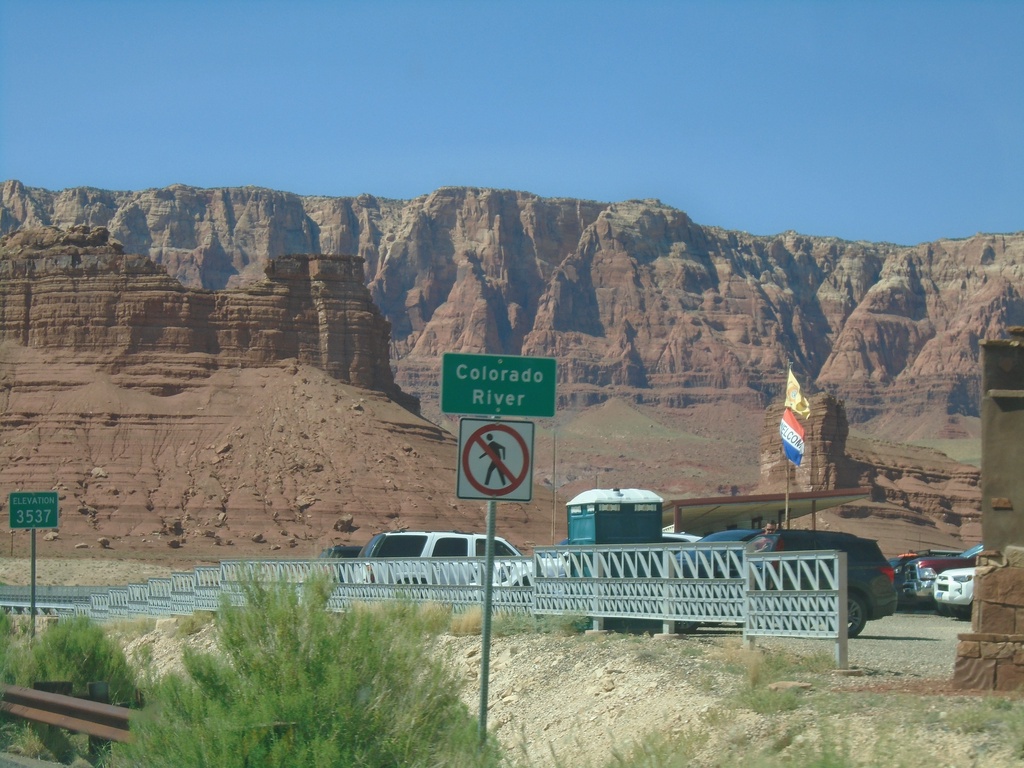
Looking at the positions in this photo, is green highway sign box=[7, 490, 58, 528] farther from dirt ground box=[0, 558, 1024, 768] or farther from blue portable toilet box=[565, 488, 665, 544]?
blue portable toilet box=[565, 488, 665, 544]

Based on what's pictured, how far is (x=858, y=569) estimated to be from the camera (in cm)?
2108

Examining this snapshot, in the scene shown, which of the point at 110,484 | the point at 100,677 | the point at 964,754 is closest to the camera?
the point at 964,754

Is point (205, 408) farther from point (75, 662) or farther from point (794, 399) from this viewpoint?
point (75, 662)

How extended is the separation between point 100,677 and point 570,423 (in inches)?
5889

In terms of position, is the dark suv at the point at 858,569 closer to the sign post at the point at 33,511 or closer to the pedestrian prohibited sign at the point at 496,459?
Result: the pedestrian prohibited sign at the point at 496,459

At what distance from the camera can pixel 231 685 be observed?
1073 centimetres

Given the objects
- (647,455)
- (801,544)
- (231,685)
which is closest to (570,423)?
(647,455)

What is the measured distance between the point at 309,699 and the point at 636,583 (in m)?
8.43

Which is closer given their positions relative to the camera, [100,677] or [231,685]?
[231,685]

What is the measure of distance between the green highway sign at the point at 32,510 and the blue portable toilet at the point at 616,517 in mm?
9024

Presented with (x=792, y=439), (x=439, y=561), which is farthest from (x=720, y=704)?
(x=792, y=439)

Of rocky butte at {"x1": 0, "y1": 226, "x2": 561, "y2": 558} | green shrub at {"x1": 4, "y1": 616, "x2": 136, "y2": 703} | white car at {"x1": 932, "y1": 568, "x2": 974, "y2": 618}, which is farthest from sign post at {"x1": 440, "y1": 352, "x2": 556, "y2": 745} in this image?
rocky butte at {"x1": 0, "y1": 226, "x2": 561, "y2": 558}

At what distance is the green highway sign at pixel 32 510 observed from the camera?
24.6 metres

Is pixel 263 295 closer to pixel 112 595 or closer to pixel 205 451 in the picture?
pixel 205 451
